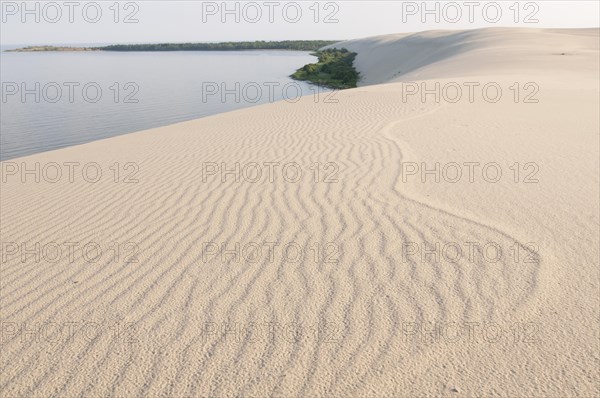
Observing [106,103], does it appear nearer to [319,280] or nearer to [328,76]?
[328,76]

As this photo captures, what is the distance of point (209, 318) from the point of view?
3.24m

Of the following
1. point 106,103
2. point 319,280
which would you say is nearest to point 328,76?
point 106,103

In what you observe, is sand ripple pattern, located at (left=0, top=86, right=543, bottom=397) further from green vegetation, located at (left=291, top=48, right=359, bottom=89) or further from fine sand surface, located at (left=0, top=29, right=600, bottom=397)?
green vegetation, located at (left=291, top=48, right=359, bottom=89)

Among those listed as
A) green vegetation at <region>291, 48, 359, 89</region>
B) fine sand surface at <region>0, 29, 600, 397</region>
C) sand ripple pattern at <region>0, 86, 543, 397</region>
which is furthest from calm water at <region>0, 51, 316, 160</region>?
sand ripple pattern at <region>0, 86, 543, 397</region>

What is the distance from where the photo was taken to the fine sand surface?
2.71m

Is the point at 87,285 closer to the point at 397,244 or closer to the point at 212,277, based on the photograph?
the point at 212,277

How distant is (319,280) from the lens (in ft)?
12.1

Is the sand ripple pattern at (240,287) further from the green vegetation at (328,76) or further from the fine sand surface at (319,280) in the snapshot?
the green vegetation at (328,76)

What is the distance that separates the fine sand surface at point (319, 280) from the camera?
2.71 m

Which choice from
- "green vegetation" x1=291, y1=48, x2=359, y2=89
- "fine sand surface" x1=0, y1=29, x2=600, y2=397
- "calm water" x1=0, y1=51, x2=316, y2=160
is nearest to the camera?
"fine sand surface" x1=0, y1=29, x2=600, y2=397

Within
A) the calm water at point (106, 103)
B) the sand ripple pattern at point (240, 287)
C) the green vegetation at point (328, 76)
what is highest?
the green vegetation at point (328, 76)

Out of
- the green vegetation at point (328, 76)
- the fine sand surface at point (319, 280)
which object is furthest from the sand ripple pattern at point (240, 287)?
the green vegetation at point (328, 76)

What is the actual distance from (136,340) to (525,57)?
2455 centimetres

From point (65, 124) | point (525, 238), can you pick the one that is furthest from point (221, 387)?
point (65, 124)
